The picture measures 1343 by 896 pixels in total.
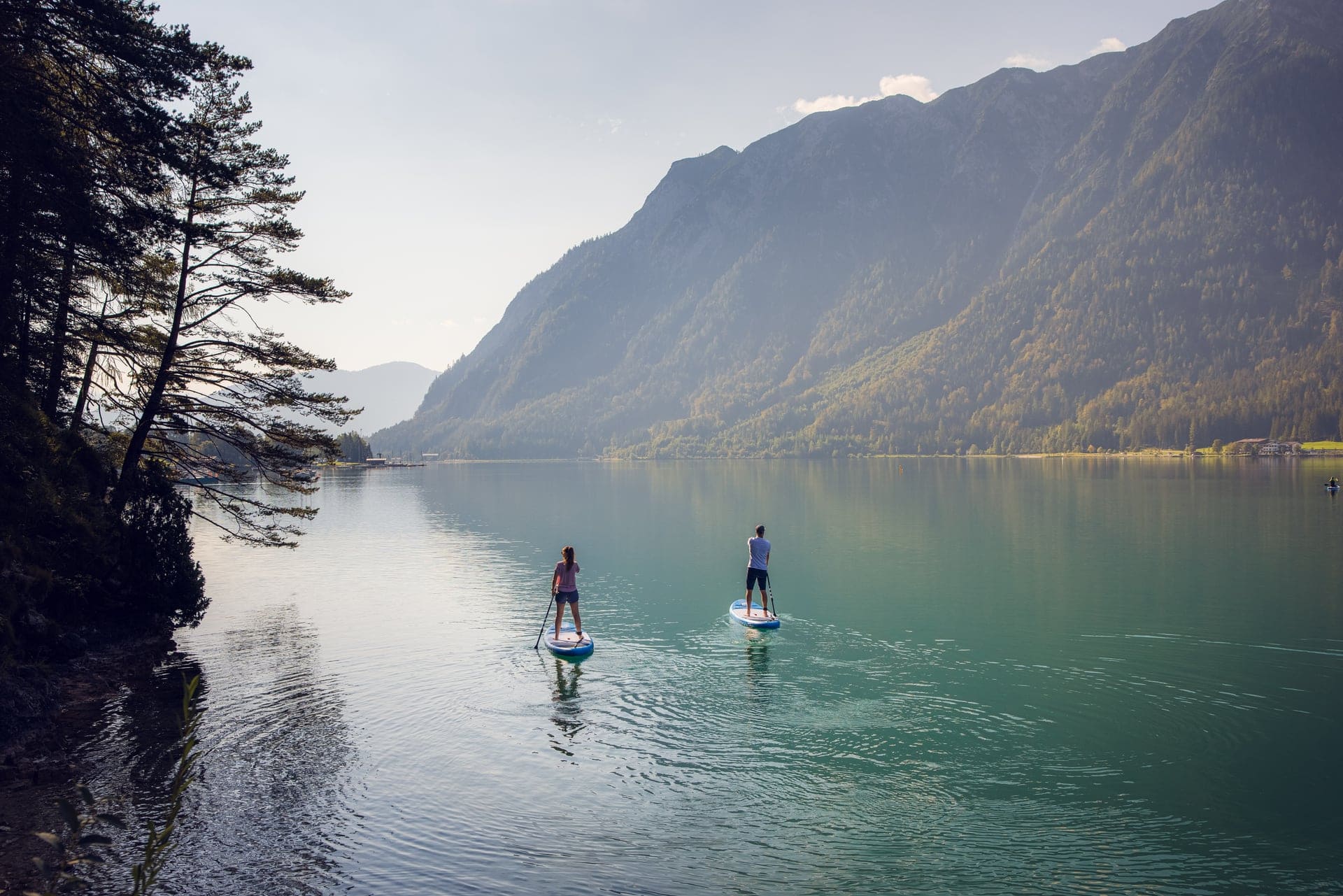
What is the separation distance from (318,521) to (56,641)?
195 feet

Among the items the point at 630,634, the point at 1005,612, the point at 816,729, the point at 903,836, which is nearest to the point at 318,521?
the point at 630,634

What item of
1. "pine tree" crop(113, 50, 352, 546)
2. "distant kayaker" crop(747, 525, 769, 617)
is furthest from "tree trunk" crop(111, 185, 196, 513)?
"distant kayaker" crop(747, 525, 769, 617)

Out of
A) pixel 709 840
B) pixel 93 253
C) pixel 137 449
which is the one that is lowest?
pixel 709 840

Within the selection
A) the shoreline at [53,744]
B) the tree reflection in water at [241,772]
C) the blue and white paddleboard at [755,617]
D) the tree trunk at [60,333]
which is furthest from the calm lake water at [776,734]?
the tree trunk at [60,333]

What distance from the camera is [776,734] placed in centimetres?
1934

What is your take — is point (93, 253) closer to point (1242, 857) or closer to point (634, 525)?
point (1242, 857)

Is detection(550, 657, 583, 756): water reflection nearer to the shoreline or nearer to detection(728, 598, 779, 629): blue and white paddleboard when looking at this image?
detection(728, 598, 779, 629): blue and white paddleboard

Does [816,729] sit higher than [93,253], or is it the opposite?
[93,253]

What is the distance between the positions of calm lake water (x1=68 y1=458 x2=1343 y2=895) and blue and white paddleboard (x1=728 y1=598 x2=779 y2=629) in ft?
3.09

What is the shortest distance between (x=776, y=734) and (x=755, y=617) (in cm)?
1196

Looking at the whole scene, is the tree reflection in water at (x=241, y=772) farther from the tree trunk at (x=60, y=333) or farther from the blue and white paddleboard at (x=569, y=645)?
the tree trunk at (x=60, y=333)

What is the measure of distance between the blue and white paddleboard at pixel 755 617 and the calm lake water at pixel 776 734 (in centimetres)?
94

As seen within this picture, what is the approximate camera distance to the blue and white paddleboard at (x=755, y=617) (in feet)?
101

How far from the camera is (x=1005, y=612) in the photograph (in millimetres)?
33500
